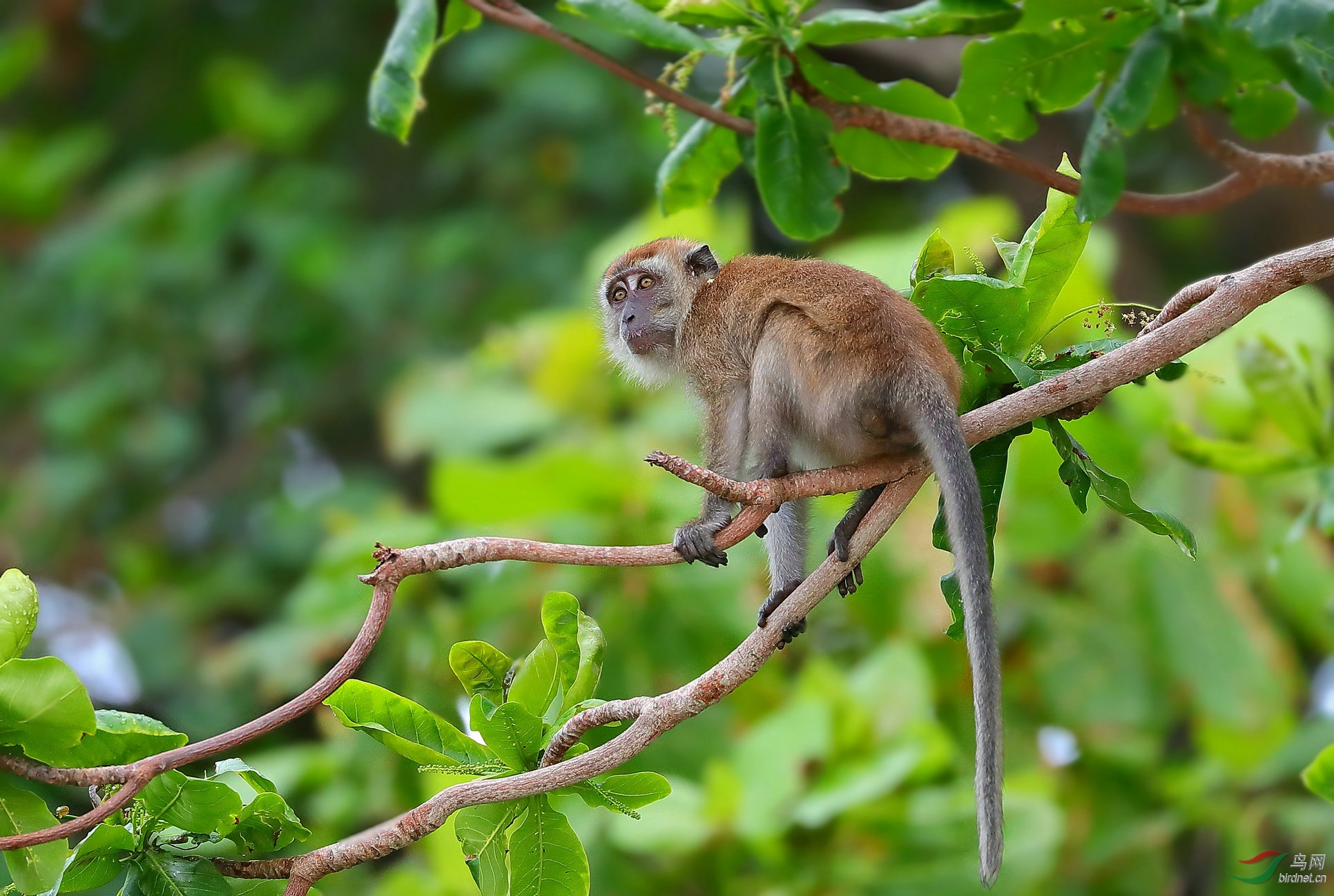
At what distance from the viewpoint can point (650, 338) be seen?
14.1 ft

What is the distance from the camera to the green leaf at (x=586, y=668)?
8.84 feet

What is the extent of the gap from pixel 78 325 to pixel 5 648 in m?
7.27

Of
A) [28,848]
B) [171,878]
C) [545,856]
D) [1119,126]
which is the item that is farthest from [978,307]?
[28,848]

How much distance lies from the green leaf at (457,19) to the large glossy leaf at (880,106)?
847 millimetres

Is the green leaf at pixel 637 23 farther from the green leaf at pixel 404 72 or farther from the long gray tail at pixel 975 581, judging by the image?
the long gray tail at pixel 975 581

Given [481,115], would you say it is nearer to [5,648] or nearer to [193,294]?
[193,294]

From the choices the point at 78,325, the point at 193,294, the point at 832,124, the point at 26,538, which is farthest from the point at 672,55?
the point at 832,124

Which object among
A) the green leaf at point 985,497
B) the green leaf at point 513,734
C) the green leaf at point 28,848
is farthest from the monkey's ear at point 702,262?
the green leaf at point 28,848

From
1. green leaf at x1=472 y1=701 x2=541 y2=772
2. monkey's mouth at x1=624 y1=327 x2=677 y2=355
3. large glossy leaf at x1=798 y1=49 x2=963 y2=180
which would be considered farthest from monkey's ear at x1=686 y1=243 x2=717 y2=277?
green leaf at x1=472 y1=701 x2=541 y2=772

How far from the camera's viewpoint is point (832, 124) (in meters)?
3.11

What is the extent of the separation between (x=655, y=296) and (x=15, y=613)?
237cm

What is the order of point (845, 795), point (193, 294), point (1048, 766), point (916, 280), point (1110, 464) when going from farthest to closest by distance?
point (193, 294) < point (1048, 766) < point (845, 795) < point (1110, 464) < point (916, 280)

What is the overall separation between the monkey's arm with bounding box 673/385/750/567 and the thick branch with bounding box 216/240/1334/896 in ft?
1.70

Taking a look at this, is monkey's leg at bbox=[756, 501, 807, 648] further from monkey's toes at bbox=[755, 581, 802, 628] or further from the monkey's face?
the monkey's face
